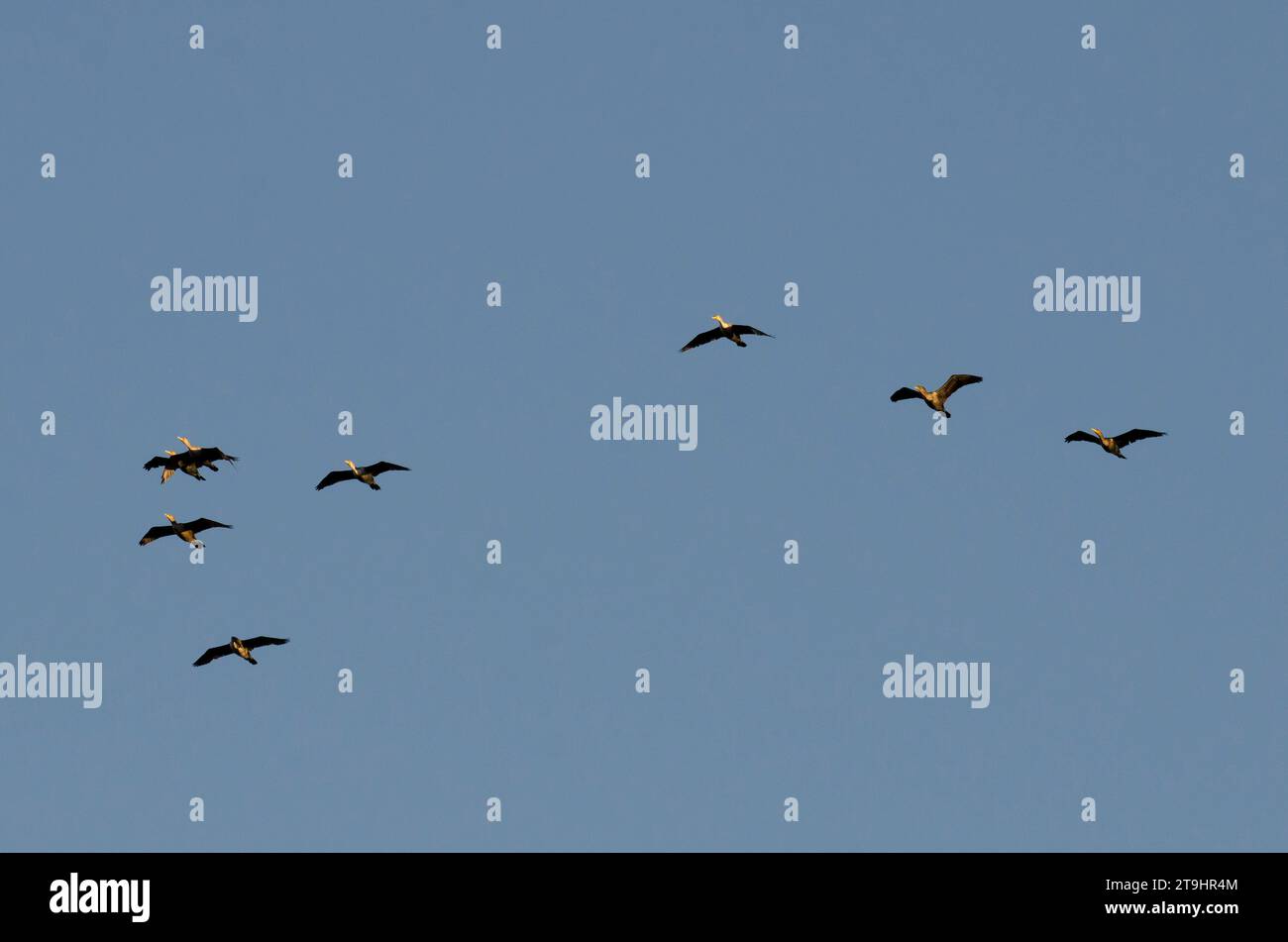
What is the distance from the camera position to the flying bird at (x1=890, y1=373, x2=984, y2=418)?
292 feet

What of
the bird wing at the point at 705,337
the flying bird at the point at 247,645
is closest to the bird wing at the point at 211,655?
the flying bird at the point at 247,645

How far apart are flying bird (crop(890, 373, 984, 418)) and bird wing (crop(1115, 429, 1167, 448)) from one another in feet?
20.5

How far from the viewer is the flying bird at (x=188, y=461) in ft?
291

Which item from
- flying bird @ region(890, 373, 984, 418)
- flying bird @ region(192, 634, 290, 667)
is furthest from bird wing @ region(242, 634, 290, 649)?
flying bird @ region(890, 373, 984, 418)

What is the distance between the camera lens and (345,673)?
97.8 metres

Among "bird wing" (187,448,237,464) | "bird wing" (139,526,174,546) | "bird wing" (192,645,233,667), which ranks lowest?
"bird wing" (192,645,233,667)

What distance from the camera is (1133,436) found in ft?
301

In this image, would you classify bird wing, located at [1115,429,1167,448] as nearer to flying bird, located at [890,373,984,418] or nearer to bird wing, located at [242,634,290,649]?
flying bird, located at [890,373,984,418]

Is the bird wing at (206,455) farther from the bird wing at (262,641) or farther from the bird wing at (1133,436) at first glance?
the bird wing at (1133,436)

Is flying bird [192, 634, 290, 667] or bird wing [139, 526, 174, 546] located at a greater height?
bird wing [139, 526, 174, 546]
